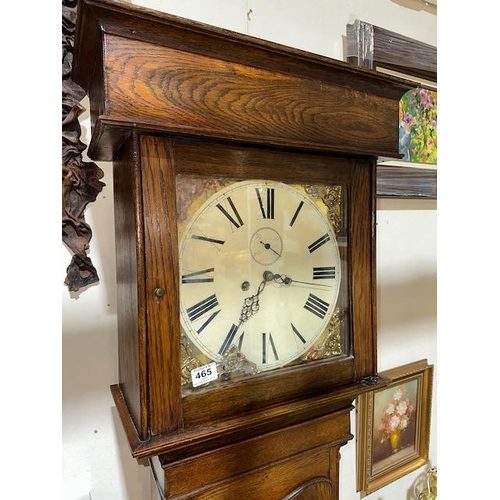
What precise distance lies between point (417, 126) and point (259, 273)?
1.00 meters

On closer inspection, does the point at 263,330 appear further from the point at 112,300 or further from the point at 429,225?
the point at 429,225

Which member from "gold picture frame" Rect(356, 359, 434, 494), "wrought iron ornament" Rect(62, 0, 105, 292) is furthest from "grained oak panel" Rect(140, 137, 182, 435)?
"gold picture frame" Rect(356, 359, 434, 494)

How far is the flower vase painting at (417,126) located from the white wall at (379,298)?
0.16m

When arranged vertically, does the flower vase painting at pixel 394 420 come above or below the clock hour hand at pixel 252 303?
below

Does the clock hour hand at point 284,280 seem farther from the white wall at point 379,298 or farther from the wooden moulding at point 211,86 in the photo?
the white wall at point 379,298

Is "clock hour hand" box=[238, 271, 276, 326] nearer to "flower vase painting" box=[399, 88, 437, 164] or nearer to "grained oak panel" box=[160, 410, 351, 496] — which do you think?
"grained oak panel" box=[160, 410, 351, 496]

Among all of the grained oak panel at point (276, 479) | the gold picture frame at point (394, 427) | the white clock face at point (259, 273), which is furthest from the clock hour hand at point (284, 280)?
the gold picture frame at point (394, 427)

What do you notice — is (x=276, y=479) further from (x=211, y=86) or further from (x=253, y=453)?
(x=211, y=86)

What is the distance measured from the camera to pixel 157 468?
2.15 ft

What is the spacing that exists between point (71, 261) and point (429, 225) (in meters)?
1.17

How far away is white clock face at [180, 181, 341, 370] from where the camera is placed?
0.61 meters

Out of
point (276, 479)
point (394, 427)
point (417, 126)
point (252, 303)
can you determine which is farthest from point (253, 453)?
point (417, 126)

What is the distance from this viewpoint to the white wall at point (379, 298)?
2.80ft
